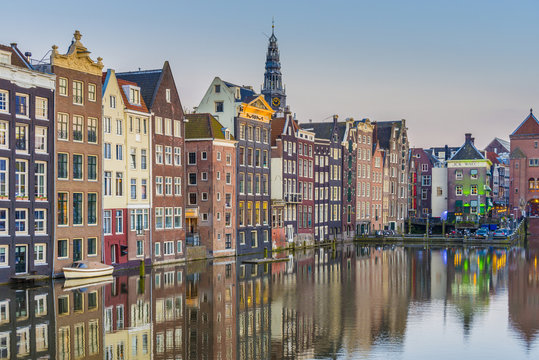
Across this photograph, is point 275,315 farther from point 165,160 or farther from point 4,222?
point 165,160

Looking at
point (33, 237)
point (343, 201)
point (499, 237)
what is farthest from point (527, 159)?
point (33, 237)

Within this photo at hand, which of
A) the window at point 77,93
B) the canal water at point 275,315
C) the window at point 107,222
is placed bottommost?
the canal water at point 275,315

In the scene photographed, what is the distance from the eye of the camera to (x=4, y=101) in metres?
52.8

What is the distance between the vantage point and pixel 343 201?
113125 millimetres

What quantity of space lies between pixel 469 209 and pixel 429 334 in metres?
106

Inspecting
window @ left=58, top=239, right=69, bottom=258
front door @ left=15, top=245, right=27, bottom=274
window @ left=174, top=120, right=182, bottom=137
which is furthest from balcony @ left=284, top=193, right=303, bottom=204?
front door @ left=15, top=245, right=27, bottom=274

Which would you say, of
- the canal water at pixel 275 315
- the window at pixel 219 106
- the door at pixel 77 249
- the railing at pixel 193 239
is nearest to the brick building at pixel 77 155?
the door at pixel 77 249

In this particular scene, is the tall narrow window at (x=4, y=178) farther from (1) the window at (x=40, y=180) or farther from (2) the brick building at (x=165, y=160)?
(2) the brick building at (x=165, y=160)

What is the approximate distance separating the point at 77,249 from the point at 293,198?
41.0 meters

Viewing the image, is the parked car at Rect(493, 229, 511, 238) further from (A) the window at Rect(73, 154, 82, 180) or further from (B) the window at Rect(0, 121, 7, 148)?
(B) the window at Rect(0, 121, 7, 148)

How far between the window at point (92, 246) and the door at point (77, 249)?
1105 mm

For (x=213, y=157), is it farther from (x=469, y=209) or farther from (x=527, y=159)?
(x=527, y=159)

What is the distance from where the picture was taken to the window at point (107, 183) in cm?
6250

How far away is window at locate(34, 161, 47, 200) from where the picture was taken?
181 feet
